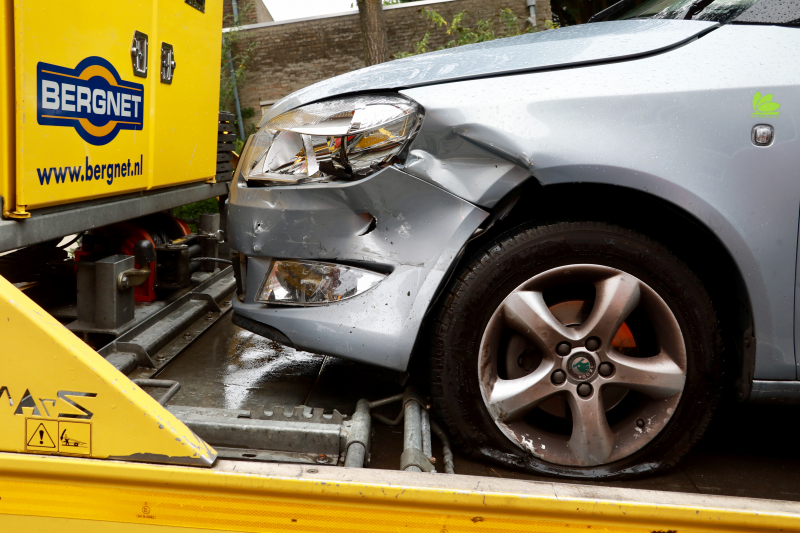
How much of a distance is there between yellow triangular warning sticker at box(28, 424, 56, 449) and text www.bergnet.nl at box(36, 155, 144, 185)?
1.11 meters

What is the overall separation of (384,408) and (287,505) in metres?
1.01

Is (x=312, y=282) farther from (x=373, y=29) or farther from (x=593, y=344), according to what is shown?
(x=373, y=29)

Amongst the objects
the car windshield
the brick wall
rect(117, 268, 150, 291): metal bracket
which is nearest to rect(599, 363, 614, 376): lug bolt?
the car windshield

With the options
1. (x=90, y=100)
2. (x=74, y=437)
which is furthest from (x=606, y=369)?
(x=90, y=100)

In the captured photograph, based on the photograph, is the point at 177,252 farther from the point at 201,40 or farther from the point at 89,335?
the point at 201,40

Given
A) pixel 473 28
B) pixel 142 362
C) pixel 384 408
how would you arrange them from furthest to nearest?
pixel 473 28, pixel 142 362, pixel 384 408

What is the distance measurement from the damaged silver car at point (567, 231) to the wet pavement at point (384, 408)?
0.68 feet

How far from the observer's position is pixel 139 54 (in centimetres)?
248

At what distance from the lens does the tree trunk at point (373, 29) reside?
8.98 meters

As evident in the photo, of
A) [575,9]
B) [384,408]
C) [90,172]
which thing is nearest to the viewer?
[384,408]

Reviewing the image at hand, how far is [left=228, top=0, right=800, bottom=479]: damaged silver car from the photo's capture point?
1.61 m

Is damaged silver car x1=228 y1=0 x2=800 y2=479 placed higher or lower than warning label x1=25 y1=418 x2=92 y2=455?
higher

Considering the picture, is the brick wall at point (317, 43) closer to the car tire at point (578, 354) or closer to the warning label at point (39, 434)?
the car tire at point (578, 354)

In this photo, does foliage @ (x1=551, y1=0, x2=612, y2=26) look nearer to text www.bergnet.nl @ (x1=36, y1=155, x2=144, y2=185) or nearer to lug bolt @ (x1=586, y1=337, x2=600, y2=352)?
text www.bergnet.nl @ (x1=36, y1=155, x2=144, y2=185)
